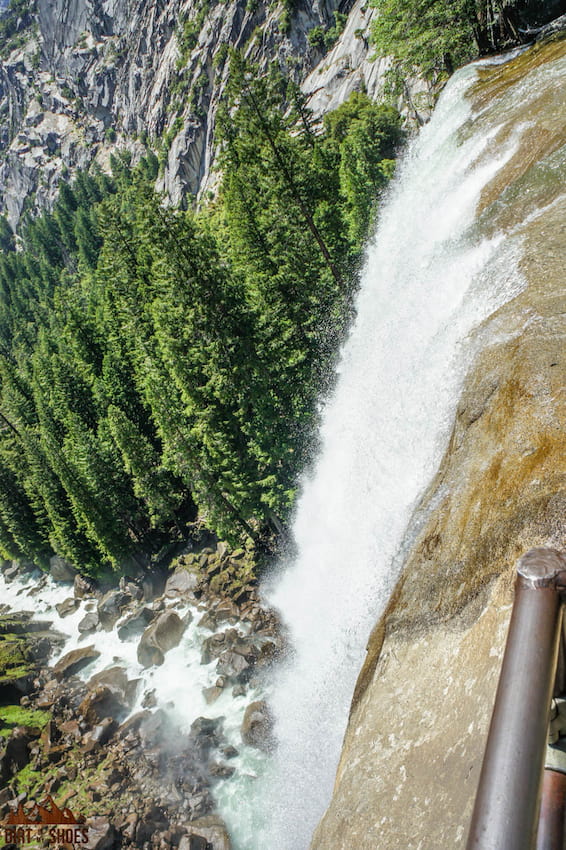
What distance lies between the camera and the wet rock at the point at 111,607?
124 ft

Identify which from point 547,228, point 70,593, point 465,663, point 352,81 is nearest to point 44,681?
point 70,593

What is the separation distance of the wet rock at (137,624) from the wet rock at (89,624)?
3.87 m

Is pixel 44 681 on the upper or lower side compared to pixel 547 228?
lower

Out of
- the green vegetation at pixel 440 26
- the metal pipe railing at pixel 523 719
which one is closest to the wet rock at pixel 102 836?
the metal pipe railing at pixel 523 719

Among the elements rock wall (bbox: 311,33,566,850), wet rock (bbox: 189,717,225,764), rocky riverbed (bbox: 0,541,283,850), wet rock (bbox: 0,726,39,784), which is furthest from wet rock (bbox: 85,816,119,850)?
rock wall (bbox: 311,33,566,850)

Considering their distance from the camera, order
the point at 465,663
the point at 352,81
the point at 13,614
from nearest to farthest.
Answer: the point at 465,663
the point at 13,614
the point at 352,81

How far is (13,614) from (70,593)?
517 centimetres

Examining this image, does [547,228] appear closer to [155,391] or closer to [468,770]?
[468,770]

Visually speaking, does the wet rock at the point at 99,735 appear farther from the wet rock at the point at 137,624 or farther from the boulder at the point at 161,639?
the wet rock at the point at 137,624

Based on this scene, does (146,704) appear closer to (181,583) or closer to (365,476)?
(181,583)

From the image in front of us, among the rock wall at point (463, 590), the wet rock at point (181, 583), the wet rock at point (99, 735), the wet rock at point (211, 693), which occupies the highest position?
the rock wall at point (463, 590)

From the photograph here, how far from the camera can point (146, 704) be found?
2817 cm

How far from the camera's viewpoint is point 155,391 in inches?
1302

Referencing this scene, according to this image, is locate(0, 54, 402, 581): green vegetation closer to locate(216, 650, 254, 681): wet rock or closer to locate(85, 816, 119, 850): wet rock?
locate(216, 650, 254, 681): wet rock
